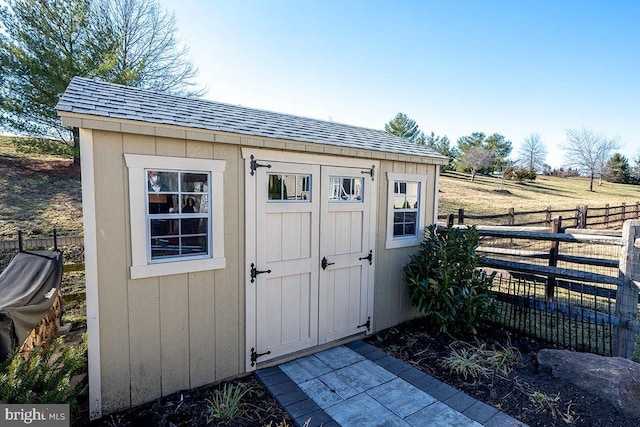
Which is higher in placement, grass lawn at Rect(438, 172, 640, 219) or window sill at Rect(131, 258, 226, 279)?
grass lawn at Rect(438, 172, 640, 219)

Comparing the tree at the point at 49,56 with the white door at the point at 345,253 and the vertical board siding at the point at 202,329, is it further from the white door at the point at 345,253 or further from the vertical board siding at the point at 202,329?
the vertical board siding at the point at 202,329

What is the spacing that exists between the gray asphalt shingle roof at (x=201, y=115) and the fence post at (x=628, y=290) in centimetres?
252

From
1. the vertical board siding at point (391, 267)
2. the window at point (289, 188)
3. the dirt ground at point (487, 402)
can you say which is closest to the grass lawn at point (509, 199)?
the vertical board siding at point (391, 267)

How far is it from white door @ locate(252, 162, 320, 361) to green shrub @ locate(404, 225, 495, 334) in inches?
63.6

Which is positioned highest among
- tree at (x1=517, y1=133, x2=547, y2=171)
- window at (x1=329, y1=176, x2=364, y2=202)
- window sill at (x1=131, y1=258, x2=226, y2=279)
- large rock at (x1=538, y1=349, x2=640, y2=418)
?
tree at (x1=517, y1=133, x2=547, y2=171)

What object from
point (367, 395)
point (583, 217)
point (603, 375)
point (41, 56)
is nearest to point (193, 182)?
point (367, 395)

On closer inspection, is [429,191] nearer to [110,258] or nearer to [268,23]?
[110,258]

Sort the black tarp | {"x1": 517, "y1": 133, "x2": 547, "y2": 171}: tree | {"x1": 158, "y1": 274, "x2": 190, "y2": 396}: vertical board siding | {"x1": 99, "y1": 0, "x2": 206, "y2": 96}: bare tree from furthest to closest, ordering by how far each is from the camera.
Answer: {"x1": 517, "y1": 133, "x2": 547, "y2": 171}: tree → {"x1": 99, "y1": 0, "x2": 206, "y2": 96}: bare tree → {"x1": 158, "y1": 274, "x2": 190, "y2": 396}: vertical board siding → the black tarp

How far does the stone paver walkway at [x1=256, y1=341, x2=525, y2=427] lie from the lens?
Result: 272 centimetres

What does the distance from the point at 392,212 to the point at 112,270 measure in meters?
3.43

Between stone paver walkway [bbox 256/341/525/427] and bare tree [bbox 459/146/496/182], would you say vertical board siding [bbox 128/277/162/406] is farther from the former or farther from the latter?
bare tree [bbox 459/146/496/182]

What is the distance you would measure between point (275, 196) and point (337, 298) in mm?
1633

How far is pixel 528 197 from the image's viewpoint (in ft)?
77.7

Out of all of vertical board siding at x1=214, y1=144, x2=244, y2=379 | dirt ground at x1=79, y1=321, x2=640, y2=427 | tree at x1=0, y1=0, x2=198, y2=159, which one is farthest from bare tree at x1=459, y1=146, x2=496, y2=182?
vertical board siding at x1=214, y1=144, x2=244, y2=379
